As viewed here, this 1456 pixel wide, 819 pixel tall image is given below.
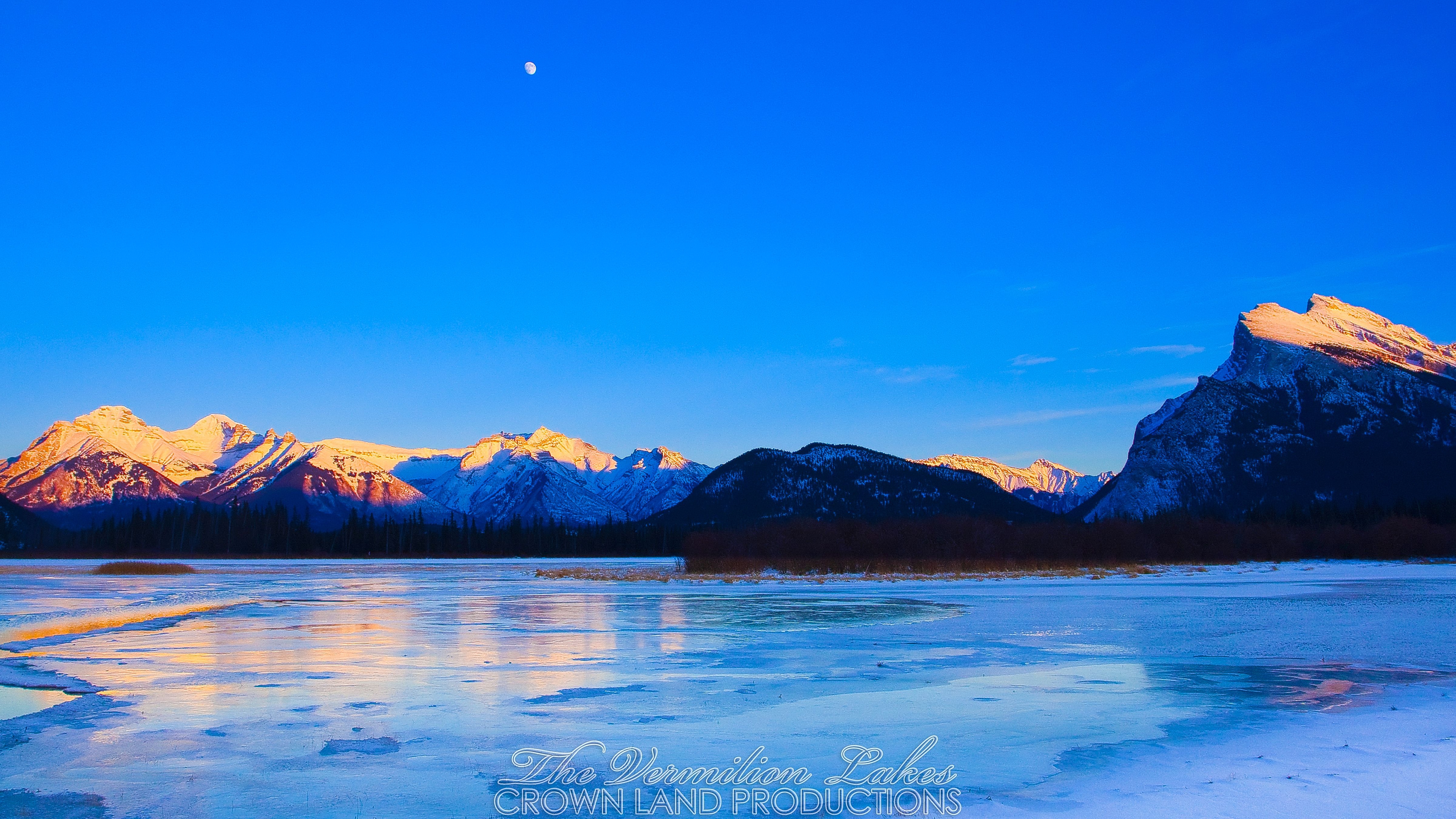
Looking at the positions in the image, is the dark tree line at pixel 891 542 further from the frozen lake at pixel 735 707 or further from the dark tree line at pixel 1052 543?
the frozen lake at pixel 735 707

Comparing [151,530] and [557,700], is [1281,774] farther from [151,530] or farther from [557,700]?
[151,530]

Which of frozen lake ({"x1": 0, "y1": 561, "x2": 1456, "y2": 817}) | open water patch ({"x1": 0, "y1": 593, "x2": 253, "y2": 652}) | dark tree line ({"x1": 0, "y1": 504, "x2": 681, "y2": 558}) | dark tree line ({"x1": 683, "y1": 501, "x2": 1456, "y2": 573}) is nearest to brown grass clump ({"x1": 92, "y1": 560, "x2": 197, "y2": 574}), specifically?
dark tree line ({"x1": 683, "y1": 501, "x2": 1456, "y2": 573})

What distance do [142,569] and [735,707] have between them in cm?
8986

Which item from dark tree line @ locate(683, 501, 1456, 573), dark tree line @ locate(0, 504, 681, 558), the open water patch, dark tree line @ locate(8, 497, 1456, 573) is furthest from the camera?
dark tree line @ locate(0, 504, 681, 558)

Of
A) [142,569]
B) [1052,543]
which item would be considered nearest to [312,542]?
[142,569]

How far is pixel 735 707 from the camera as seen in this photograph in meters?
13.9

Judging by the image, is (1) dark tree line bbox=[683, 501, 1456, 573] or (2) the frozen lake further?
(1) dark tree line bbox=[683, 501, 1456, 573]

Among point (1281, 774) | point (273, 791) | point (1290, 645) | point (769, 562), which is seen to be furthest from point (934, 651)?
point (769, 562)

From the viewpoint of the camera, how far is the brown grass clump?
8025 centimetres

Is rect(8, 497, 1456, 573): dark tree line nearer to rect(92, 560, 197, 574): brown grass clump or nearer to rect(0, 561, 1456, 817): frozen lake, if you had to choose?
rect(92, 560, 197, 574): brown grass clump

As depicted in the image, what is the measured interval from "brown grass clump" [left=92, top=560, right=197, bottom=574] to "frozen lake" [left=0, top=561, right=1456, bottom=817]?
54.9m

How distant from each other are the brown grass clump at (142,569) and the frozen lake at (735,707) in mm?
54900

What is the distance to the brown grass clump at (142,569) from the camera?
80.2m

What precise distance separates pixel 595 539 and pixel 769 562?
107256 millimetres
